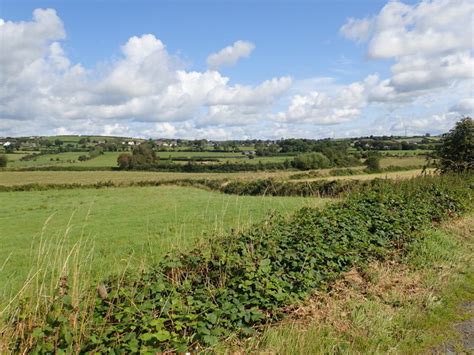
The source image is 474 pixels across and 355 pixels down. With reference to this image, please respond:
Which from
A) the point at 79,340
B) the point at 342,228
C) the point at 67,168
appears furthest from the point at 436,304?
the point at 67,168

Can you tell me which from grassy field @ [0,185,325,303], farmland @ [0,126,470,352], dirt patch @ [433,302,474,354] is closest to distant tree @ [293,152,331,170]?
grassy field @ [0,185,325,303]

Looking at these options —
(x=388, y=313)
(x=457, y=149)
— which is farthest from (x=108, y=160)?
(x=388, y=313)

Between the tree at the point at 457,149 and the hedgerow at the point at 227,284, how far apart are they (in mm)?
14282

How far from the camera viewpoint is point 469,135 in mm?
22766

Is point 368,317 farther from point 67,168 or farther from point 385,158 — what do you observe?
point 67,168

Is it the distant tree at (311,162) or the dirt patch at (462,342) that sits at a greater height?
the dirt patch at (462,342)

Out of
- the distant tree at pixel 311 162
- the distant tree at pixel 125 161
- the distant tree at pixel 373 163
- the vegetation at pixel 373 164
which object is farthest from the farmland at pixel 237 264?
the distant tree at pixel 125 161

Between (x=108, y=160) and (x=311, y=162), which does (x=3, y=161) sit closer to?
(x=108, y=160)

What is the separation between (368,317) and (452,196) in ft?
30.1

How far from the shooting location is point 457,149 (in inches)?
914

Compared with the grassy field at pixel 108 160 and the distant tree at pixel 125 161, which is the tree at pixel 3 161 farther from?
the distant tree at pixel 125 161

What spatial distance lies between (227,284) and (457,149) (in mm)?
22353

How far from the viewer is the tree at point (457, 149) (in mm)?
21994

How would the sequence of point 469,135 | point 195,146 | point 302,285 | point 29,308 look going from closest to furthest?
point 29,308, point 302,285, point 469,135, point 195,146
